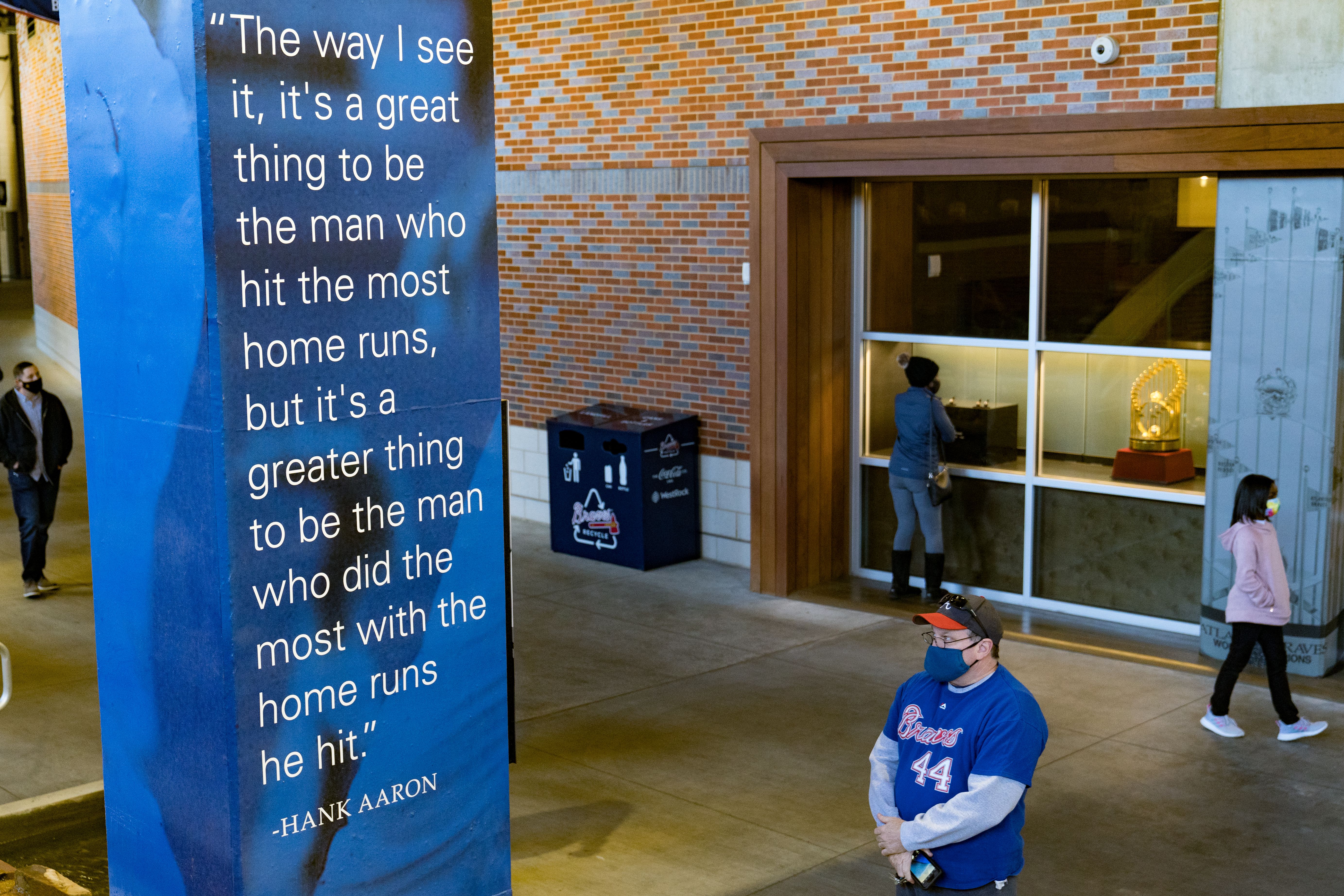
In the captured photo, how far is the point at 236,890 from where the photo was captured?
15.1 ft

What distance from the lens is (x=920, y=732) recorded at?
4.50 metres

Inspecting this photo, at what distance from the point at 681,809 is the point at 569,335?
7.25m

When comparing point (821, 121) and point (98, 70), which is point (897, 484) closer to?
point (821, 121)

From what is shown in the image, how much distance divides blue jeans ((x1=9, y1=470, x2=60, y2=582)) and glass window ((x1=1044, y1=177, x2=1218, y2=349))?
27.4 feet

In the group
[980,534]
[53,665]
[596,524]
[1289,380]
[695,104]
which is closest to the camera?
[1289,380]

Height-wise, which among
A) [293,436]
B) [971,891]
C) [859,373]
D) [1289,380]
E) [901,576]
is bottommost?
[901,576]

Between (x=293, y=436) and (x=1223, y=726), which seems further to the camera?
(x=1223, y=726)

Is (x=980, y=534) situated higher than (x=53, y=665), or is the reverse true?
(x=980, y=534)

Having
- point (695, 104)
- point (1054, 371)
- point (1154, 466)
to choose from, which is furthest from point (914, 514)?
point (695, 104)

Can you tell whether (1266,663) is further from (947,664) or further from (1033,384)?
(947,664)

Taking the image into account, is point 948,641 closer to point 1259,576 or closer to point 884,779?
point 884,779

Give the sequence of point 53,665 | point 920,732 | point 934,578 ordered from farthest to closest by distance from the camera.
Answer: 1. point 934,578
2. point 53,665
3. point 920,732

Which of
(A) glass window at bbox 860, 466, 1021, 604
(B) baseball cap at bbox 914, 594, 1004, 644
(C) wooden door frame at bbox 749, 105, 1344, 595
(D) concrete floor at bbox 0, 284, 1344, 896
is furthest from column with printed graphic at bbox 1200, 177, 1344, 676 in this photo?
(B) baseball cap at bbox 914, 594, 1004, 644

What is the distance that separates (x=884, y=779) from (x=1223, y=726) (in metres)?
4.52
